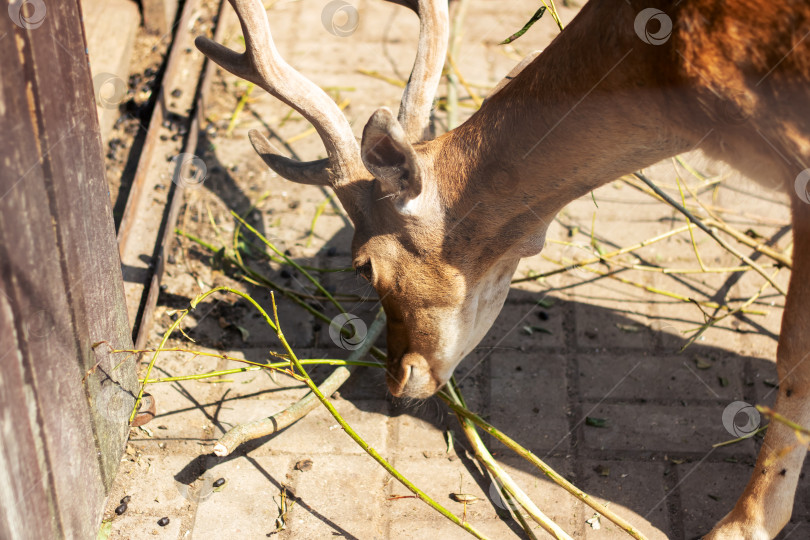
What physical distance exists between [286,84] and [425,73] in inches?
28.0

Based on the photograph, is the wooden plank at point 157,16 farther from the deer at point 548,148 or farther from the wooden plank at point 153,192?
the deer at point 548,148

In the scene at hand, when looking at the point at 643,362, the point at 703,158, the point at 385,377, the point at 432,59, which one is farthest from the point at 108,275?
the point at 643,362

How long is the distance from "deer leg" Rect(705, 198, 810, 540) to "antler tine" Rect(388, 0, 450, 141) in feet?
6.04

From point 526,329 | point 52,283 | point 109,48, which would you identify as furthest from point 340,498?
point 109,48

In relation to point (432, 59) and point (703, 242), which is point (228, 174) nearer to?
point (432, 59)

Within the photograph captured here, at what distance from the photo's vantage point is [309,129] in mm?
6086

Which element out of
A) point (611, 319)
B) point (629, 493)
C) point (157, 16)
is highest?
point (157, 16)

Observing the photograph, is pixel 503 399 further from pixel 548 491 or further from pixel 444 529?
pixel 444 529

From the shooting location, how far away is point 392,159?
3.53 m

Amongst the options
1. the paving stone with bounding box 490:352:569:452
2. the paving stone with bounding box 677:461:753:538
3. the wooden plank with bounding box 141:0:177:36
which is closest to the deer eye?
the paving stone with bounding box 490:352:569:452

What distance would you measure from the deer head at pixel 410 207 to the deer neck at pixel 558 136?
0.04m

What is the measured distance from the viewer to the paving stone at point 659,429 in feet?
13.5

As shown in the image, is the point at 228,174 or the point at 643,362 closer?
the point at 643,362

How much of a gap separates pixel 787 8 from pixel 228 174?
12.6ft
